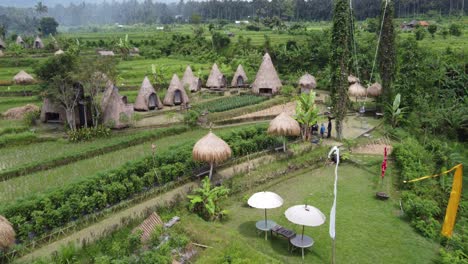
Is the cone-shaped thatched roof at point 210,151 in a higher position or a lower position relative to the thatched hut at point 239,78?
lower

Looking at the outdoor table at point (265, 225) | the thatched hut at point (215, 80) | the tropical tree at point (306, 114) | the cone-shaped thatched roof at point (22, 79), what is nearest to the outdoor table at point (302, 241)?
the outdoor table at point (265, 225)

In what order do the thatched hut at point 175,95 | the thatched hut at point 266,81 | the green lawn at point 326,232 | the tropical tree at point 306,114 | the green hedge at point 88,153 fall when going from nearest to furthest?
1. the green lawn at point 326,232
2. the green hedge at point 88,153
3. the tropical tree at point 306,114
4. the thatched hut at point 175,95
5. the thatched hut at point 266,81

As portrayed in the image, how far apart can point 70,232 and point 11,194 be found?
4.49 metres

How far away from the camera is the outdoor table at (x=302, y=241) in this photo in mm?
11805

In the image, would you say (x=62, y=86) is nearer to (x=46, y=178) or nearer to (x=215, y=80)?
(x=46, y=178)

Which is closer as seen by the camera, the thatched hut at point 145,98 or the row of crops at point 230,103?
the row of crops at point 230,103

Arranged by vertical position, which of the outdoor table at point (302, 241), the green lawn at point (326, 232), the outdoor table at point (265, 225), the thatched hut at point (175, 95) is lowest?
the green lawn at point (326, 232)

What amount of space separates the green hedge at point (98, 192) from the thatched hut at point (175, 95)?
11622mm

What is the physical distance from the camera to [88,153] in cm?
2033

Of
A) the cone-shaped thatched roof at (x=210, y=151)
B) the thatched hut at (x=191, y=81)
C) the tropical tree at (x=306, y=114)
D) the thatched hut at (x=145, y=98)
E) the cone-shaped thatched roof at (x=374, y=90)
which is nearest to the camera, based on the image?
the cone-shaped thatched roof at (x=210, y=151)

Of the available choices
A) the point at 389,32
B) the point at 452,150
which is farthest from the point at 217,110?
the point at 452,150

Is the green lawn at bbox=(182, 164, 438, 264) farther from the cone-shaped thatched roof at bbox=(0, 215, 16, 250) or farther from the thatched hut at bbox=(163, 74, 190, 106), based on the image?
the thatched hut at bbox=(163, 74, 190, 106)

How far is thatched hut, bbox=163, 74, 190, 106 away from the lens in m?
30.8

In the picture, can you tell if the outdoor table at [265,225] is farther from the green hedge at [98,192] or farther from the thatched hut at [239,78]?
the thatched hut at [239,78]
